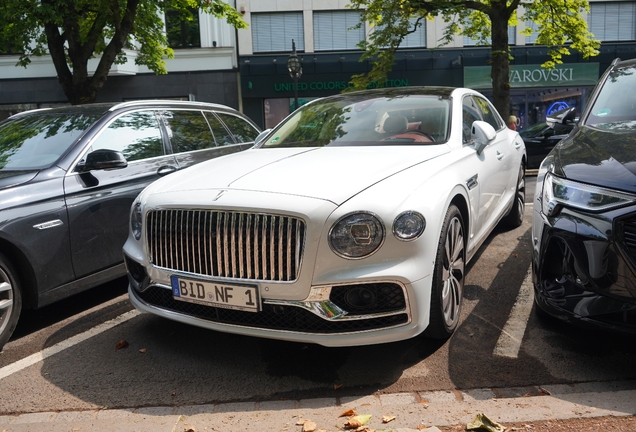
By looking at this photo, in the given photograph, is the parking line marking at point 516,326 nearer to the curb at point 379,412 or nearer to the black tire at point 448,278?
the black tire at point 448,278

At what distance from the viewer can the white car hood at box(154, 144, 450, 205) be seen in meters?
3.26

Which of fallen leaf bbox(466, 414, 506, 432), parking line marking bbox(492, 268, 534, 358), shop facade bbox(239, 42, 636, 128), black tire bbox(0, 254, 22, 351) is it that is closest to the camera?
fallen leaf bbox(466, 414, 506, 432)

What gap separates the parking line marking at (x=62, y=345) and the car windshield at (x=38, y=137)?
48.4 inches

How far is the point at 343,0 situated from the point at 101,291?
20807 mm

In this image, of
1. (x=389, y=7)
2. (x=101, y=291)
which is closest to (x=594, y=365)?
(x=101, y=291)

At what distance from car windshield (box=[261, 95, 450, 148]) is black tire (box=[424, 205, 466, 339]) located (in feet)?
2.58

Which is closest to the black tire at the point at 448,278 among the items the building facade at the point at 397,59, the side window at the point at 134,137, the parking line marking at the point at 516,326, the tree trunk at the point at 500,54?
the parking line marking at the point at 516,326

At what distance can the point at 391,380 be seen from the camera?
10.7 feet

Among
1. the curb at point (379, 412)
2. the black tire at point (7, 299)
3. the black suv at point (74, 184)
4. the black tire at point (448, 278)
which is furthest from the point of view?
the black suv at point (74, 184)

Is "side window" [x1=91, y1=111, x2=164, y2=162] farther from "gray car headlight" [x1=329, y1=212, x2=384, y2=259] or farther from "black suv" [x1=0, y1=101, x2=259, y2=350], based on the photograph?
"gray car headlight" [x1=329, y1=212, x2=384, y2=259]

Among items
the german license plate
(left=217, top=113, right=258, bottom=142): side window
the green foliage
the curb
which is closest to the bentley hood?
the curb

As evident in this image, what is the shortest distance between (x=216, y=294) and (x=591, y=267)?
1890 mm

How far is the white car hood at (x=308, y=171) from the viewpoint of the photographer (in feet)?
10.7

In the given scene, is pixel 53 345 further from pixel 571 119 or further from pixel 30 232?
pixel 571 119
